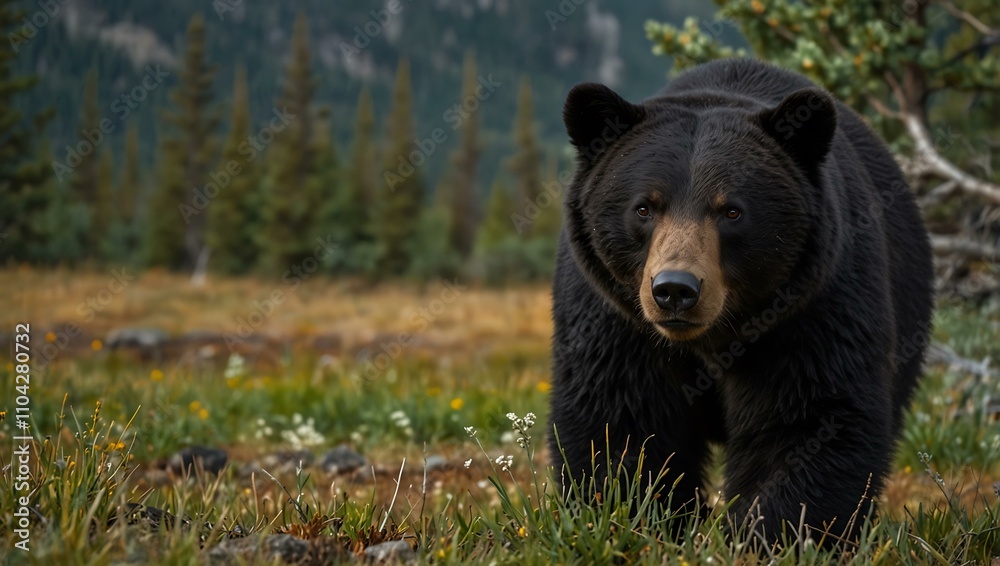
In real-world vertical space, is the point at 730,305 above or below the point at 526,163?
above

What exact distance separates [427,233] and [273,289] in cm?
952

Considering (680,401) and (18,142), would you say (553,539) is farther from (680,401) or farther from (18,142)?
(18,142)

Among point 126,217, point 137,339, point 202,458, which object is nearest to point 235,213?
point 137,339

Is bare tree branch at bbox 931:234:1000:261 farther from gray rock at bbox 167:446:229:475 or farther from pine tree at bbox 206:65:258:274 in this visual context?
pine tree at bbox 206:65:258:274

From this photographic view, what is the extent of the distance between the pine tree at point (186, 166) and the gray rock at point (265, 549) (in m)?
45.7

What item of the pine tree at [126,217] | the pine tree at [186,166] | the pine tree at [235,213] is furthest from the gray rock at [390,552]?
the pine tree at [126,217]

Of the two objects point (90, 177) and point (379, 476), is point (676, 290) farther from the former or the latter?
point (90, 177)

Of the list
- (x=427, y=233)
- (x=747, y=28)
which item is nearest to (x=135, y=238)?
(x=427, y=233)

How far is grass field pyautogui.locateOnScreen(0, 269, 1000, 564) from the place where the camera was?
2.61 m

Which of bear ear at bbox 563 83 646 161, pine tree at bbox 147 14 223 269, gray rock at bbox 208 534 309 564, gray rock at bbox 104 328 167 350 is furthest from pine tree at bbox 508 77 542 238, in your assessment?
gray rock at bbox 208 534 309 564

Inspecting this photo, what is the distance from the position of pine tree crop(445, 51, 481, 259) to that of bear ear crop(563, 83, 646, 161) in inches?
2062

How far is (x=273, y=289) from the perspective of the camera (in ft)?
132

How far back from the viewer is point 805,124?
3.35 meters

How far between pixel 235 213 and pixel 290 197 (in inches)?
133
